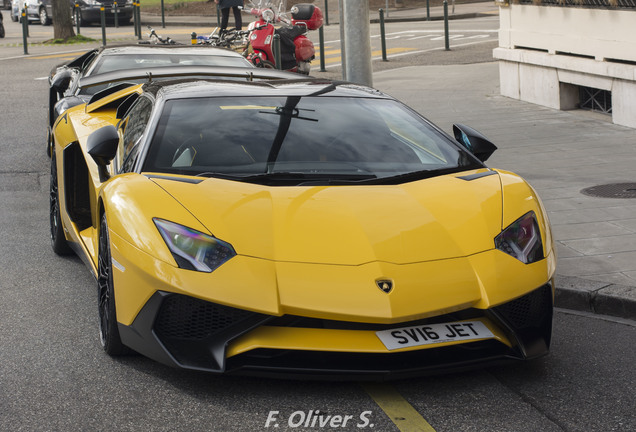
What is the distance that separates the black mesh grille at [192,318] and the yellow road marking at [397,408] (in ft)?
2.08

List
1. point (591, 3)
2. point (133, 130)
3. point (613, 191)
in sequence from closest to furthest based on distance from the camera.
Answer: point (133, 130) → point (613, 191) → point (591, 3)

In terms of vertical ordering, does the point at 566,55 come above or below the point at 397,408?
above

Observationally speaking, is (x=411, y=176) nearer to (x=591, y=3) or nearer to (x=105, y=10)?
(x=591, y=3)

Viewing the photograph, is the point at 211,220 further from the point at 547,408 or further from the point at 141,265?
the point at 547,408

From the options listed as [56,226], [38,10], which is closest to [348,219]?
[56,226]

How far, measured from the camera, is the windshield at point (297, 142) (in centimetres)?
493

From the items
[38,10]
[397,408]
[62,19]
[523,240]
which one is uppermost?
[38,10]

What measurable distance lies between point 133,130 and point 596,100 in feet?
29.7

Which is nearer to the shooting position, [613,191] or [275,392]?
[275,392]

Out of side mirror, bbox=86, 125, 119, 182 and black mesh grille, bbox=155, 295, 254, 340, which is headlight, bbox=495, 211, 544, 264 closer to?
black mesh grille, bbox=155, 295, 254, 340

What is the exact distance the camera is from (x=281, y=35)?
55.2 ft

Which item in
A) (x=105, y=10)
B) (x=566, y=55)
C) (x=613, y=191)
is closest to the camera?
(x=613, y=191)

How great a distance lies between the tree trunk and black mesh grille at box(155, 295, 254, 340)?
27486mm

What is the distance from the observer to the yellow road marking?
12.4 ft
